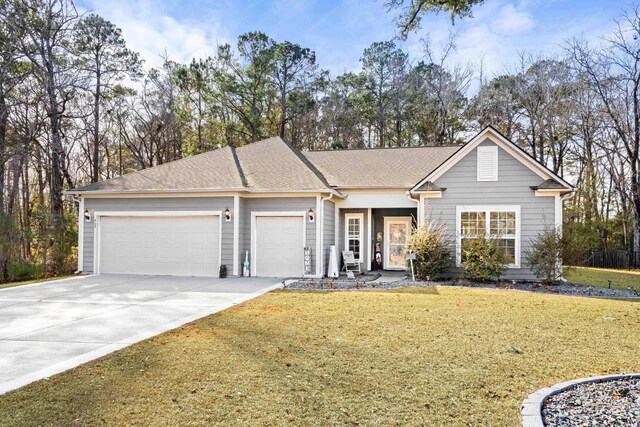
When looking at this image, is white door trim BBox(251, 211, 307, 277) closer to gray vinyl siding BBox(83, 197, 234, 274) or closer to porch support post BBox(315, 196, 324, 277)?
porch support post BBox(315, 196, 324, 277)

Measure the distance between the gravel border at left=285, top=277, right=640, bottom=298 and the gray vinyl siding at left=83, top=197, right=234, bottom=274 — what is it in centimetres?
265

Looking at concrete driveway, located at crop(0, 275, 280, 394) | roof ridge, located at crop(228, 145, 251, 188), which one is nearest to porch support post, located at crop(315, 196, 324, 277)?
concrete driveway, located at crop(0, 275, 280, 394)

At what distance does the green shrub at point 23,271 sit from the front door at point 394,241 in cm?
1230

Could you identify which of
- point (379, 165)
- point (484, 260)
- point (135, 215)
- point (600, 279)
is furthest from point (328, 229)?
point (600, 279)

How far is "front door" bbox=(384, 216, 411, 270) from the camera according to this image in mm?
16578

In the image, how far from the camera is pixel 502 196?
42.8 feet

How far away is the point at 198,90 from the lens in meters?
29.2

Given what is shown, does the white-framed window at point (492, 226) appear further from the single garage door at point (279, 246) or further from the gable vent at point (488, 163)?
the single garage door at point (279, 246)

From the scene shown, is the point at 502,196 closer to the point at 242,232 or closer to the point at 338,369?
the point at 242,232

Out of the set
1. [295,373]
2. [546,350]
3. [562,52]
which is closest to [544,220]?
[546,350]

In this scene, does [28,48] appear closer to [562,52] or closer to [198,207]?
[198,207]

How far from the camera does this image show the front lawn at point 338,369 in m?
3.52

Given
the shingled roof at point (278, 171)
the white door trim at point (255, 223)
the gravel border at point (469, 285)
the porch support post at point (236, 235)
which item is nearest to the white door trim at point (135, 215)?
the porch support post at point (236, 235)

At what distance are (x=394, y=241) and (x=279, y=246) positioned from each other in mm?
5065
